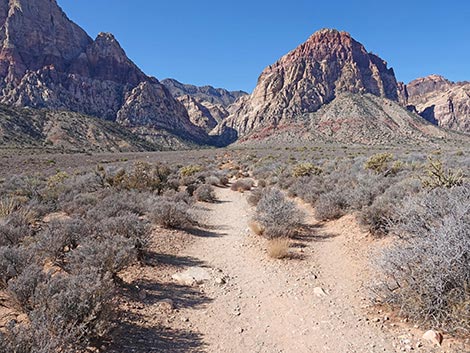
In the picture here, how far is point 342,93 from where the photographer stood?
11719cm

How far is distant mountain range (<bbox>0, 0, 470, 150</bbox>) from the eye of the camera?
87.5 meters

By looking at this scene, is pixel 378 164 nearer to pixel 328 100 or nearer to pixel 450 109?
pixel 328 100

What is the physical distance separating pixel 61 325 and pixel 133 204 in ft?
22.6

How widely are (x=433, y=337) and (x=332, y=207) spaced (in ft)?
20.6

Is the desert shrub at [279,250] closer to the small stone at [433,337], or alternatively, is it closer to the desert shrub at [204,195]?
the small stone at [433,337]

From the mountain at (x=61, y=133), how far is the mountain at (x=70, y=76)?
26.2m

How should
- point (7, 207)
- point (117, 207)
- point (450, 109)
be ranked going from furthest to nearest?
point (450, 109) → point (7, 207) → point (117, 207)

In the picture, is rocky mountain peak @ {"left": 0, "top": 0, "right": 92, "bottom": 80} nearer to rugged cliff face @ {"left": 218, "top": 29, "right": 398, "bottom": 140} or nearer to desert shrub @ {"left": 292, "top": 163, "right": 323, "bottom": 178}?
rugged cliff face @ {"left": 218, "top": 29, "right": 398, "bottom": 140}

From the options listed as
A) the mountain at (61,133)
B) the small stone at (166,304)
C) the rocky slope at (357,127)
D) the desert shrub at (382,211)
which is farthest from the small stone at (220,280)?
the rocky slope at (357,127)

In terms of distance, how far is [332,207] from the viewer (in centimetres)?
1016

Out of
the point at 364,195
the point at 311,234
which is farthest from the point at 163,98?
the point at 311,234

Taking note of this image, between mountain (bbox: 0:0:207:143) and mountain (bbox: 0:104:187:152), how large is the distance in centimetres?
2619

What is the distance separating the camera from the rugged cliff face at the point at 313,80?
121 metres

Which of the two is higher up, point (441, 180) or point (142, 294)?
point (441, 180)
